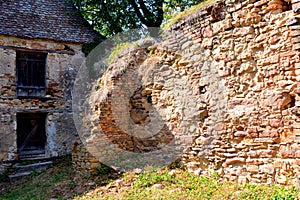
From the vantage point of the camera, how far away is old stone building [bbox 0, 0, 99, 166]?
10609 mm

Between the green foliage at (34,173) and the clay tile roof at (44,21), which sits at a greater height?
the clay tile roof at (44,21)

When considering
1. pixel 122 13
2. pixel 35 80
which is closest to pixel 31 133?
pixel 35 80

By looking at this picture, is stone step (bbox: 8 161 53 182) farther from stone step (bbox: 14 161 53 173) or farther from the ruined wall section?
the ruined wall section

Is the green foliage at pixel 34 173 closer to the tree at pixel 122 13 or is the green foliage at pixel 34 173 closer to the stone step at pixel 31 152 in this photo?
the stone step at pixel 31 152

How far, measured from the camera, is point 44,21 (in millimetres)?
11984

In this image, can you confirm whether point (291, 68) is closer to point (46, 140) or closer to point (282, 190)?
point (282, 190)

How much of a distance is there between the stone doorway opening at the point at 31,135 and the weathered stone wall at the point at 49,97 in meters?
0.40

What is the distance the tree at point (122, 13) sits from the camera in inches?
511

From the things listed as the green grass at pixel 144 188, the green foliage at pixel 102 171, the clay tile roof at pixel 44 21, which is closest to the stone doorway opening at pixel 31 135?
the green grass at pixel 144 188

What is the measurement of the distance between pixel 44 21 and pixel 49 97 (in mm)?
3172

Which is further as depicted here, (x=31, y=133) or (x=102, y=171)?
(x=31, y=133)

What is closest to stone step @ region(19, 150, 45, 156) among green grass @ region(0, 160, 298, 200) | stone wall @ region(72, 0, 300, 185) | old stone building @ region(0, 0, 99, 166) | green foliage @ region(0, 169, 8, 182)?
old stone building @ region(0, 0, 99, 166)

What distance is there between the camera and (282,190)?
172 inches

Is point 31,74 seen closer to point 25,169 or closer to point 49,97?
point 49,97
